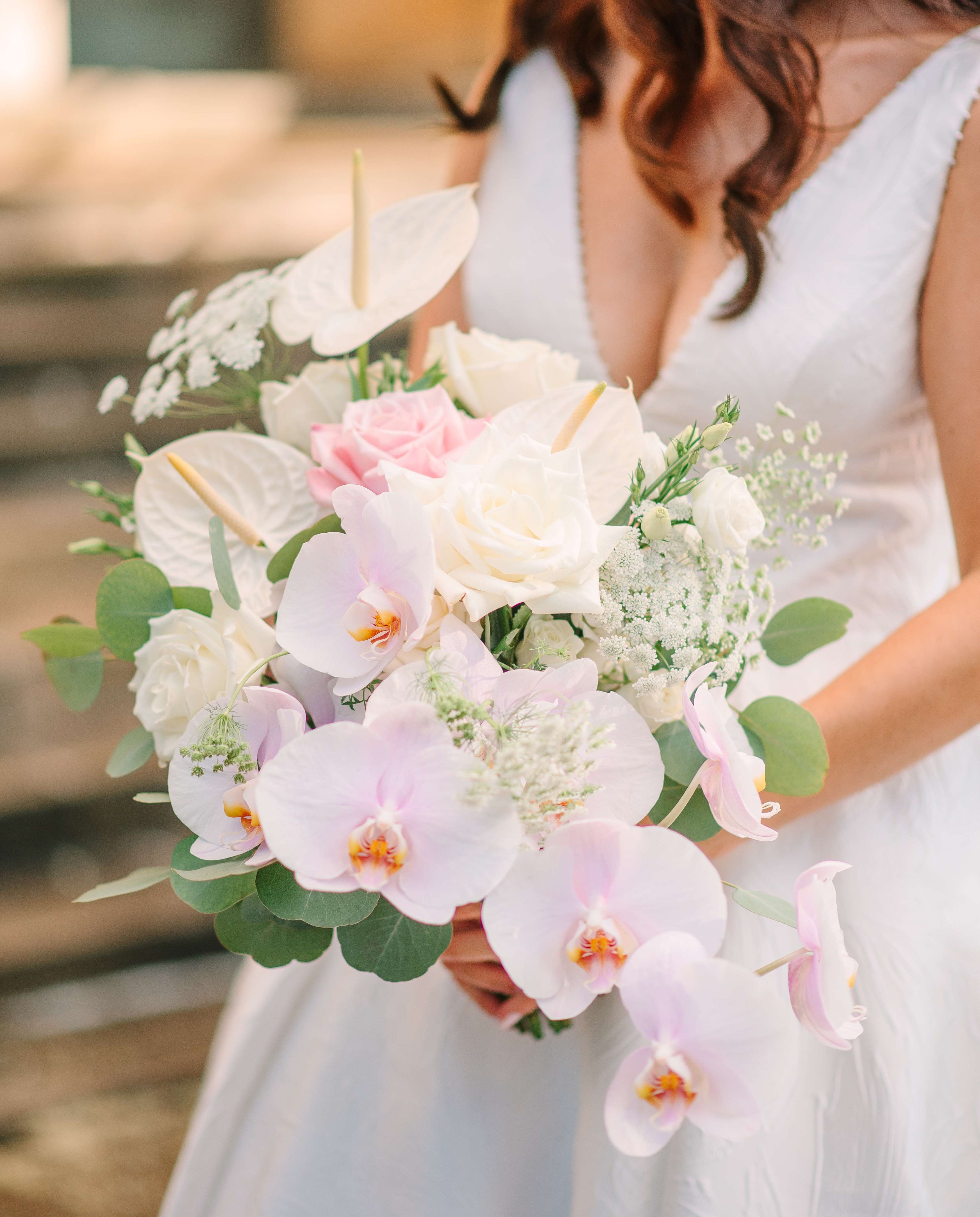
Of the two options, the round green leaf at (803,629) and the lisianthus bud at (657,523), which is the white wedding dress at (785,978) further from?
the lisianthus bud at (657,523)

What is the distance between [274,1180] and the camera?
88 centimetres

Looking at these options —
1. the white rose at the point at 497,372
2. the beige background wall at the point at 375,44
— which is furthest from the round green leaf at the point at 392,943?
the beige background wall at the point at 375,44

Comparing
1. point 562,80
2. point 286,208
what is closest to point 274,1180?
point 562,80

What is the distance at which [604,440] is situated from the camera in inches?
22.0

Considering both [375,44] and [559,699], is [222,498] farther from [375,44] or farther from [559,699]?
[375,44]

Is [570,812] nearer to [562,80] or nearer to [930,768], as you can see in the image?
[930,768]

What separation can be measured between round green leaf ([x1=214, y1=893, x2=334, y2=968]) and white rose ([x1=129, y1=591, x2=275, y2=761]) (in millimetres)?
102

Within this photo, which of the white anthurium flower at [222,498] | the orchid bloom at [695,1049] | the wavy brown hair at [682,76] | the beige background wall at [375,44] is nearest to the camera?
the orchid bloom at [695,1049]

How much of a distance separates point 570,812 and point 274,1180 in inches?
24.0

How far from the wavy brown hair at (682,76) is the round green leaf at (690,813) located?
1.53ft

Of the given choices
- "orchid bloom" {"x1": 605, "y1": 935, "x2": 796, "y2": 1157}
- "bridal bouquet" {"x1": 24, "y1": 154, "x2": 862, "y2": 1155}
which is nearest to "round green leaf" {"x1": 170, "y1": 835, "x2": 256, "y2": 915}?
"bridal bouquet" {"x1": 24, "y1": 154, "x2": 862, "y2": 1155}

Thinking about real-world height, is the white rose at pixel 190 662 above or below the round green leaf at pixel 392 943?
above

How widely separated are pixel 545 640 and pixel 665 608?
61mm

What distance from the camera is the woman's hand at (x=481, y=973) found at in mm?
725
